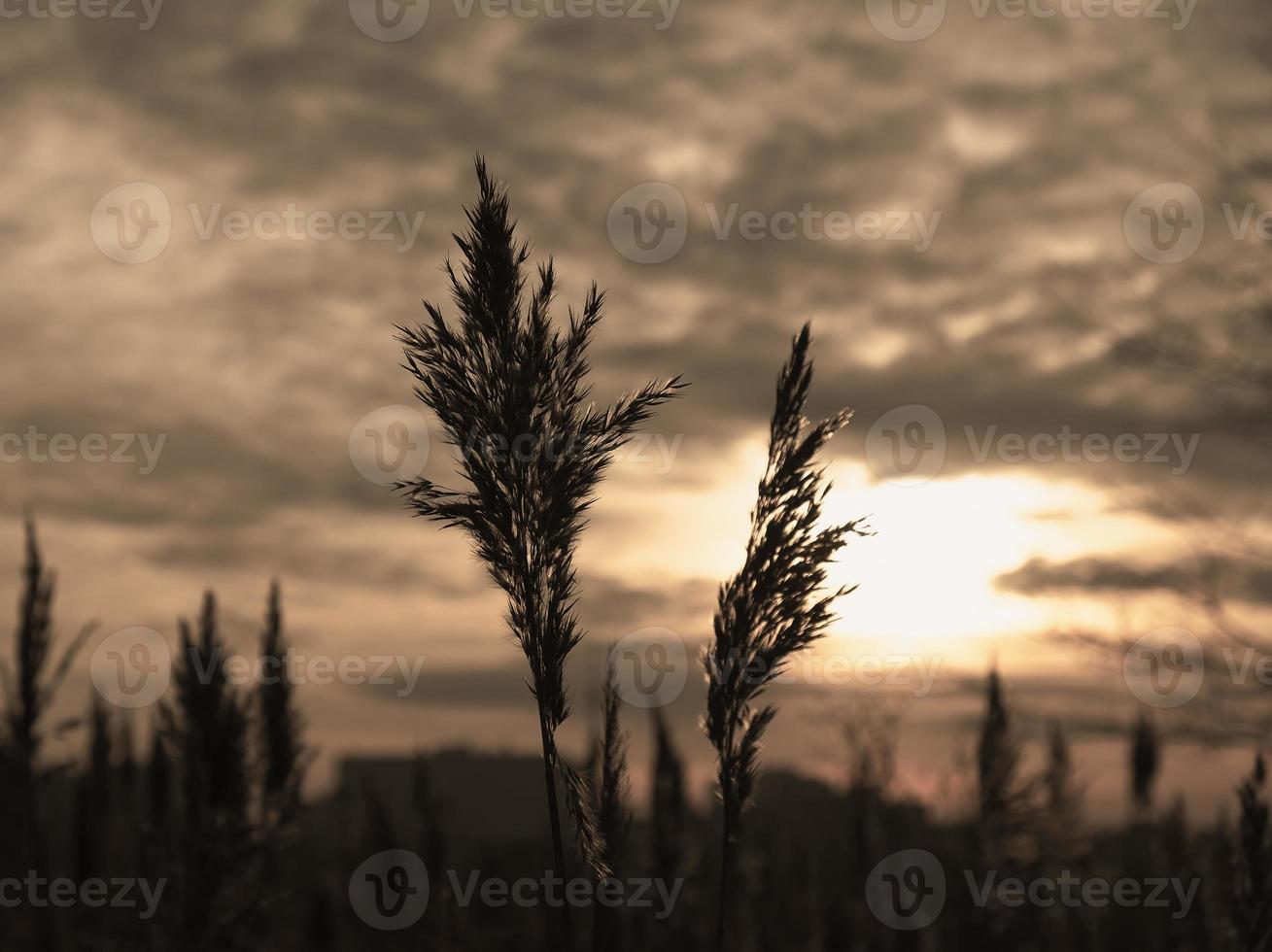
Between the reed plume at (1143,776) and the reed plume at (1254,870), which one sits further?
the reed plume at (1143,776)

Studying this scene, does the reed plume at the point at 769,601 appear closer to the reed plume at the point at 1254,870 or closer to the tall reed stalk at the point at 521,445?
the tall reed stalk at the point at 521,445

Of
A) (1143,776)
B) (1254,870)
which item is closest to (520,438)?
(1254,870)

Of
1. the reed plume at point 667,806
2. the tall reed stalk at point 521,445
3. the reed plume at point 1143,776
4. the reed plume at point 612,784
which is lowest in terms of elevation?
the reed plume at point 1143,776

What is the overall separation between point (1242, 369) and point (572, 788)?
7341mm

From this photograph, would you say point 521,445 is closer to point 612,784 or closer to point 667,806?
point 612,784

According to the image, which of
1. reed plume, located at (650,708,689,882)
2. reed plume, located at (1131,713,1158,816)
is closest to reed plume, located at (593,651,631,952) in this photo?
reed plume, located at (650,708,689,882)

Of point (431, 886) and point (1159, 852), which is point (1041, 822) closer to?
point (1159, 852)

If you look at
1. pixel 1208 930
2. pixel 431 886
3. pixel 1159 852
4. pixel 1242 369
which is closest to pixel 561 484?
pixel 1242 369

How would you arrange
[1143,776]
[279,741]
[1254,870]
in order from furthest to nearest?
[1143,776]
[279,741]
[1254,870]

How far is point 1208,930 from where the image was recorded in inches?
922

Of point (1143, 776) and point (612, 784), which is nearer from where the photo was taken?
point (612, 784)

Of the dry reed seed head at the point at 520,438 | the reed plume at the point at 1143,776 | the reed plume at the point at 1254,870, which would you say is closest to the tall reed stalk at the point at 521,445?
the dry reed seed head at the point at 520,438

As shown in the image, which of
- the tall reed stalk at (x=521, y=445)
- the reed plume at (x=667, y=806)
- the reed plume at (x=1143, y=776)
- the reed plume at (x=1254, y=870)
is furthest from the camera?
the reed plume at (x=1143, y=776)

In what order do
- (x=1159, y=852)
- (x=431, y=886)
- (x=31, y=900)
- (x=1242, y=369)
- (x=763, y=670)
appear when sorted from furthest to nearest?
1. (x=1159, y=852)
2. (x=431, y=886)
3. (x=31, y=900)
4. (x=1242, y=369)
5. (x=763, y=670)
